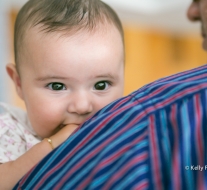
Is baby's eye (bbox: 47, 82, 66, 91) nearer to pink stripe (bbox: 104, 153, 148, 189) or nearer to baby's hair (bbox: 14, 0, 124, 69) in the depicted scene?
baby's hair (bbox: 14, 0, 124, 69)

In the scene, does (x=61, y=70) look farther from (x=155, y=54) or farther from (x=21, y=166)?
(x=155, y=54)

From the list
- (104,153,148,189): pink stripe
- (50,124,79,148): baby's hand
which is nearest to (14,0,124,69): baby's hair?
(50,124,79,148): baby's hand

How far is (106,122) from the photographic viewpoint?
2.16 ft

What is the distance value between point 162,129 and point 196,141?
2.1 inches

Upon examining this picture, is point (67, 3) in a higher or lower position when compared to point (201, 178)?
higher

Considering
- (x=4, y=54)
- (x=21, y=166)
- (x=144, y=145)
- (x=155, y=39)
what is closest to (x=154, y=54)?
(x=155, y=39)

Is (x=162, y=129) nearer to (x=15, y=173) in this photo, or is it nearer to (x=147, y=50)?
(x=15, y=173)

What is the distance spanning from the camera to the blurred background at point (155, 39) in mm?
4629

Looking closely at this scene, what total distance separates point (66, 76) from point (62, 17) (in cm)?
15

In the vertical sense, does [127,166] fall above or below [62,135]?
below

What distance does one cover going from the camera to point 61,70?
0.96m

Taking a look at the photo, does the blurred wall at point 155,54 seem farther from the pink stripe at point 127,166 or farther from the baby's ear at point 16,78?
the pink stripe at point 127,166

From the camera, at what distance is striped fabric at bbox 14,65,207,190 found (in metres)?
0.57

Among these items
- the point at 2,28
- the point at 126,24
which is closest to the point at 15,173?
the point at 2,28
